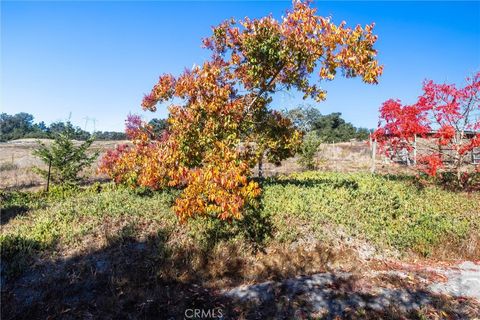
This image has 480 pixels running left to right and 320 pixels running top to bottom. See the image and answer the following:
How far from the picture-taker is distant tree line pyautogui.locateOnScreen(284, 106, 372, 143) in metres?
53.1

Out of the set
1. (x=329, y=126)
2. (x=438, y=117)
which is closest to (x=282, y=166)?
(x=438, y=117)

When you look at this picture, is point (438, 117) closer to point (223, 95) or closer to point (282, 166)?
point (223, 95)

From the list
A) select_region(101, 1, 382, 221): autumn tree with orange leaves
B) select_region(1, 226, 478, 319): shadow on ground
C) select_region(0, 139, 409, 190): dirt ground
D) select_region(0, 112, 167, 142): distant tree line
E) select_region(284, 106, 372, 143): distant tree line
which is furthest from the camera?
select_region(0, 112, 167, 142): distant tree line

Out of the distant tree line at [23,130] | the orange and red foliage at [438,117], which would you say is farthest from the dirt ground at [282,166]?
the distant tree line at [23,130]

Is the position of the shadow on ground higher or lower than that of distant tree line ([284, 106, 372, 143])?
lower

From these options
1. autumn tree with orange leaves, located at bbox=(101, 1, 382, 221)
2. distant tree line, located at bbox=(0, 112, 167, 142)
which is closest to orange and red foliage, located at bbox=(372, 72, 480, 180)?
autumn tree with orange leaves, located at bbox=(101, 1, 382, 221)

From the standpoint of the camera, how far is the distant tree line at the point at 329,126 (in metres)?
53.1

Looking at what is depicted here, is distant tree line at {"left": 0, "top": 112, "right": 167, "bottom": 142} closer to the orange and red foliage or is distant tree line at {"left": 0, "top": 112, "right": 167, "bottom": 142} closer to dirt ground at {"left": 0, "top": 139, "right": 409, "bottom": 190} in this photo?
dirt ground at {"left": 0, "top": 139, "right": 409, "bottom": 190}

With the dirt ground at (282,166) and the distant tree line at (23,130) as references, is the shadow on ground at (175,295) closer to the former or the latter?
the dirt ground at (282,166)

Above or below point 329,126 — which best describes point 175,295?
below

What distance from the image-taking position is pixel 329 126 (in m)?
59.8

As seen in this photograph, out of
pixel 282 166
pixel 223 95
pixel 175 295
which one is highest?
pixel 223 95

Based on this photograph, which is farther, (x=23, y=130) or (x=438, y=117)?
(x=23, y=130)

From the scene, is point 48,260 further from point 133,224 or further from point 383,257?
point 383,257
